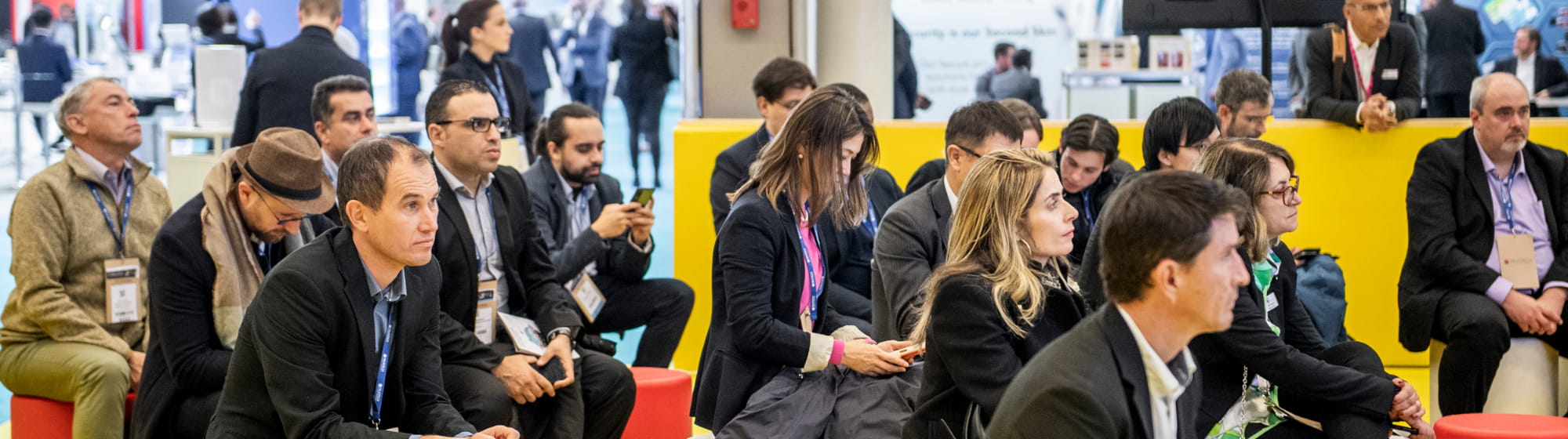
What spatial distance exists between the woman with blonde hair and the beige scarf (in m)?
1.56

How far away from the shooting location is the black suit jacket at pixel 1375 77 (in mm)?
5324

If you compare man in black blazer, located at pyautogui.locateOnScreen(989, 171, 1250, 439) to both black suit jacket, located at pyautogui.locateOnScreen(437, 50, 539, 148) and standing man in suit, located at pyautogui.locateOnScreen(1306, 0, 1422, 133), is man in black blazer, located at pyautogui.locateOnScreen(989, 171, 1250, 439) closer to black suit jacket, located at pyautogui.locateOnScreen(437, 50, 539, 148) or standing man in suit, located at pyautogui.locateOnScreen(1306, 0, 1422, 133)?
standing man in suit, located at pyautogui.locateOnScreen(1306, 0, 1422, 133)

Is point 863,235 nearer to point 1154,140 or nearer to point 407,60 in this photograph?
point 1154,140

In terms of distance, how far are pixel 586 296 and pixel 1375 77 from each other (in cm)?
315

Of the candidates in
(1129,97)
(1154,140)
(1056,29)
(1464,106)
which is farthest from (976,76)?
(1154,140)

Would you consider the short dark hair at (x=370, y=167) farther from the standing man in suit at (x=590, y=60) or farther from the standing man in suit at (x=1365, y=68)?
the standing man in suit at (x=590, y=60)

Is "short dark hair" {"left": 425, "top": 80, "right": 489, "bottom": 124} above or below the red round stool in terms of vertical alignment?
above

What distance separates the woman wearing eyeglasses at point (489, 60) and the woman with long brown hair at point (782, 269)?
2.71 meters

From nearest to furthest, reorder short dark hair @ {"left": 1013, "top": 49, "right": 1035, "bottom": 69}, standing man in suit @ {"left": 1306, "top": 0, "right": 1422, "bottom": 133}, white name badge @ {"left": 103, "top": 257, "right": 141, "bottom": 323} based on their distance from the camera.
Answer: white name badge @ {"left": 103, "top": 257, "right": 141, "bottom": 323}
standing man in suit @ {"left": 1306, "top": 0, "right": 1422, "bottom": 133}
short dark hair @ {"left": 1013, "top": 49, "right": 1035, "bottom": 69}

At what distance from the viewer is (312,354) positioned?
2.48 m

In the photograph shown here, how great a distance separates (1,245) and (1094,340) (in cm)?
943

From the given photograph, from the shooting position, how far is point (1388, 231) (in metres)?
5.39

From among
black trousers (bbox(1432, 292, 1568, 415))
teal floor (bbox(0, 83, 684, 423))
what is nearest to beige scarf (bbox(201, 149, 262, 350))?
teal floor (bbox(0, 83, 684, 423))

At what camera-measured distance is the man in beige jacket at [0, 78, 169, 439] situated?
11.5 feet
